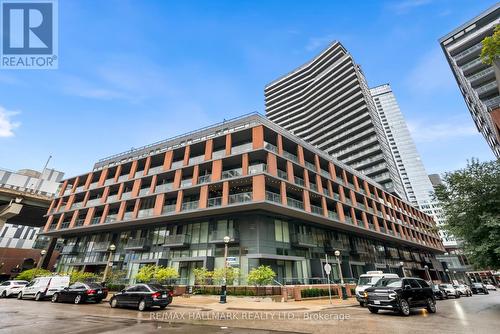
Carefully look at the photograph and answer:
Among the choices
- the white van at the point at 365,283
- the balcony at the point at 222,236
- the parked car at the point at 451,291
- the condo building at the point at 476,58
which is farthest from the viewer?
the condo building at the point at 476,58

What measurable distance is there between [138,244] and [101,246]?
9.24 meters

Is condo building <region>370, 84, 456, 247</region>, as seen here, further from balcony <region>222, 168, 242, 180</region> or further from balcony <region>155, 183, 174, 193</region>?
balcony <region>155, 183, 174, 193</region>

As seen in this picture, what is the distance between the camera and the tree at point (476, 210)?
14.2m

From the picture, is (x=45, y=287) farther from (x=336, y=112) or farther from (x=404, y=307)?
(x=336, y=112)

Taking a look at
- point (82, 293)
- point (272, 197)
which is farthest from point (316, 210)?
point (82, 293)

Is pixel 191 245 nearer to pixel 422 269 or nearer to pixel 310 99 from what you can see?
pixel 422 269

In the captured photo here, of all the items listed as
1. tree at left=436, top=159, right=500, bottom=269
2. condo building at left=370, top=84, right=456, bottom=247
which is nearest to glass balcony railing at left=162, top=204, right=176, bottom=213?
tree at left=436, top=159, right=500, bottom=269

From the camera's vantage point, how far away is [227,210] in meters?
26.9

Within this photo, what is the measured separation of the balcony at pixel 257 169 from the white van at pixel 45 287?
1961 cm

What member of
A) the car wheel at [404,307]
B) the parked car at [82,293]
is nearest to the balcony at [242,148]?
the parked car at [82,293]

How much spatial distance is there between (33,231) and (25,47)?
63.3 metres

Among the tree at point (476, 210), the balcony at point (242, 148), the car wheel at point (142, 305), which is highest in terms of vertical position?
the balcony at point (242, 148)

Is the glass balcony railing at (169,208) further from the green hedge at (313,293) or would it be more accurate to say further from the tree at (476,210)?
the tree at (476,210)

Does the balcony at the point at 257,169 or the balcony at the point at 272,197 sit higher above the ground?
the balcony at the point at 257,169
